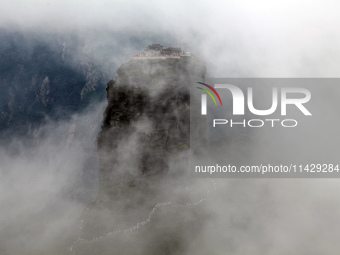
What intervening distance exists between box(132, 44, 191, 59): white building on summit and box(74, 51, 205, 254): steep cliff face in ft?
1.18

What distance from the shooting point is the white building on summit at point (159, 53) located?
113ft

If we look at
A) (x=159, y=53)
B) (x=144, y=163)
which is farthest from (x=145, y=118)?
(x=159, y=53)

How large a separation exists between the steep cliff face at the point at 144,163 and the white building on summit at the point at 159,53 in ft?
1.18

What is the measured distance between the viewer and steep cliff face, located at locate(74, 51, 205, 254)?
34791 mm

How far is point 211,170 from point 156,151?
5.68 metres

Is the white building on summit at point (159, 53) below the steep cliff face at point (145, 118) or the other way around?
the other way around

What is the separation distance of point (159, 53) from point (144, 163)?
10.1m

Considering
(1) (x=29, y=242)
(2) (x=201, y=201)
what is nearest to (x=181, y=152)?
(2) (x=201, y=201)

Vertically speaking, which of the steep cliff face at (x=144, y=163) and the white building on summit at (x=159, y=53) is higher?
the white building on summit at (x=159, y=53)

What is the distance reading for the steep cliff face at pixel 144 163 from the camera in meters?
34.8

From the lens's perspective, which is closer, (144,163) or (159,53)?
(159,53)

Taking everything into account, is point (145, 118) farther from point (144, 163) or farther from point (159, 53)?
point (159, 53)

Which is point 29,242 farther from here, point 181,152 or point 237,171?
point 237,171

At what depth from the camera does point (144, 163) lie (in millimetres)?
36531
